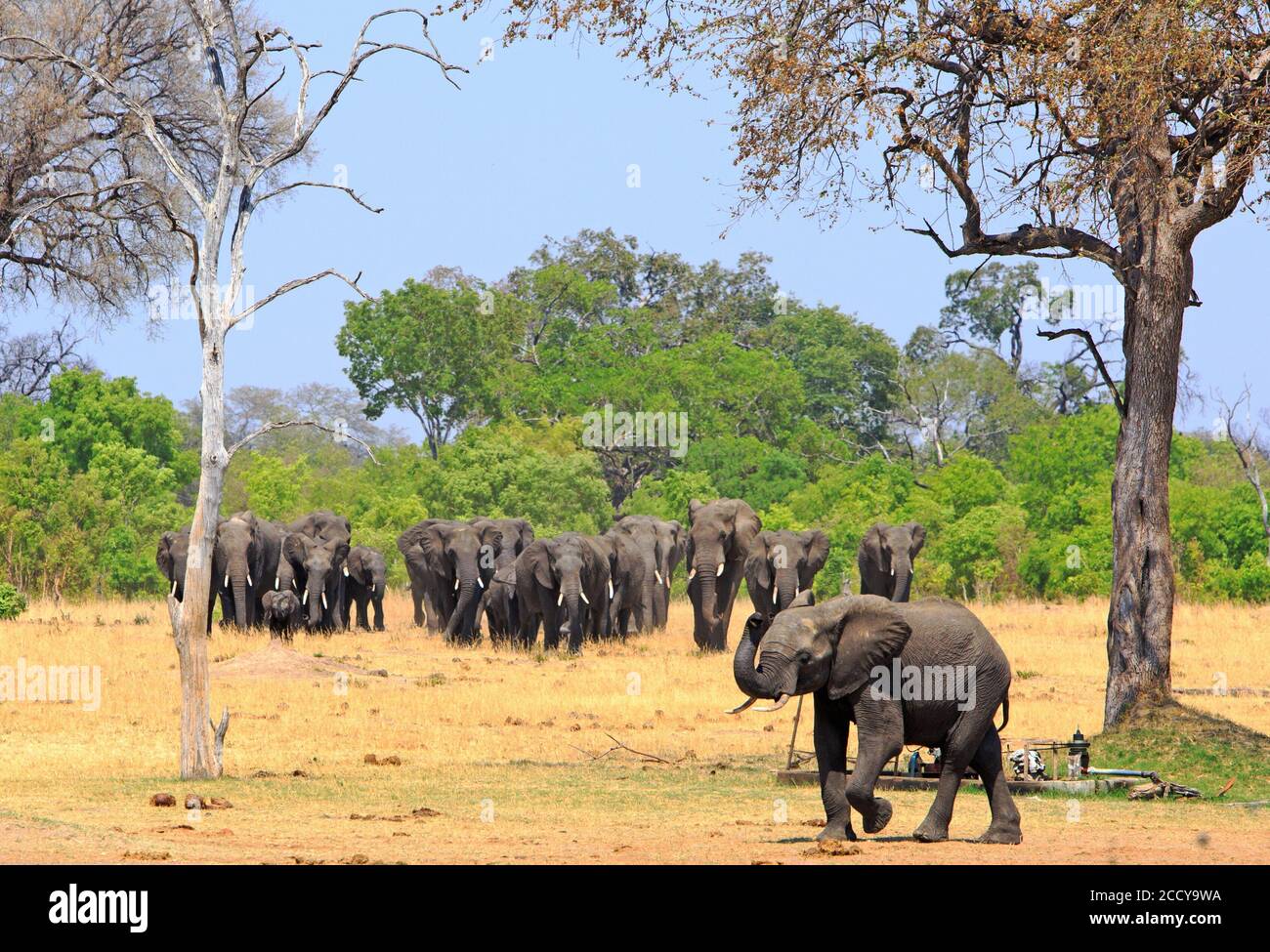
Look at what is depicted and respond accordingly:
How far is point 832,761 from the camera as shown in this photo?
13289mm

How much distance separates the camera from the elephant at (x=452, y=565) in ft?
117

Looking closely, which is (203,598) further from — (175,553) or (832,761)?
(175,553)

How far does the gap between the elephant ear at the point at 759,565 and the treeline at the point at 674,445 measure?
12.7 meters

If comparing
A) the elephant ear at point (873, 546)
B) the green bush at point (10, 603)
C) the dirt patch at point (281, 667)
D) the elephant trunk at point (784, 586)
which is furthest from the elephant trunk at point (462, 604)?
the elephant ear at point (873, 546)

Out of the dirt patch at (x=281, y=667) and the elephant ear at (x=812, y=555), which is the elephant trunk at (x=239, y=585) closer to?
the dirt patch at (x=281, y=667)

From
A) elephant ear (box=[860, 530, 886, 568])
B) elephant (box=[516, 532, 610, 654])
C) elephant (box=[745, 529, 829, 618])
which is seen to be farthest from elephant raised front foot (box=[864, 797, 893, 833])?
elephant ear (box=[860, 530, 886, 568])

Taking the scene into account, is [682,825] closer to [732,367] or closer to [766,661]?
[766,661]

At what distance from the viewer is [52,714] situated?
71.1 ft

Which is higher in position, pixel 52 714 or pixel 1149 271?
pixel 1149 271

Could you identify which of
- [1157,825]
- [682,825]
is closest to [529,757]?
[682,825]

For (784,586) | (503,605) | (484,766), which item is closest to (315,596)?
(503,605)

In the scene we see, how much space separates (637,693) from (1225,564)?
26.9 metres

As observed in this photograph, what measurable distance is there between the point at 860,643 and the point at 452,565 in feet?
80.5

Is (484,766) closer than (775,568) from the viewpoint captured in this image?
Yes
